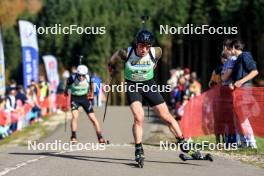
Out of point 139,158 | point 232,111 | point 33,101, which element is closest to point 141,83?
point 139,158

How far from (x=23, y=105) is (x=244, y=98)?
12442mm

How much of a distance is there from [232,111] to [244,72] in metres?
1.14

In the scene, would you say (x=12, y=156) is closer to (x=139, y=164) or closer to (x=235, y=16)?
(x=139, y=164)

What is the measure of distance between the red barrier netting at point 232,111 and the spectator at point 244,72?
0.19ft

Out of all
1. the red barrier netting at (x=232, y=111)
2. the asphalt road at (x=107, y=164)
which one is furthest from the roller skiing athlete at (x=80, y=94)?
the asphalt road at (x=107, y=164)

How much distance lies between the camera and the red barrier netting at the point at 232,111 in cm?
1203

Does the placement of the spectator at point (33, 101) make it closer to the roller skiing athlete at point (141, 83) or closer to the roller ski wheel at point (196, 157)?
the roller skiing athlete at point (141, 83)

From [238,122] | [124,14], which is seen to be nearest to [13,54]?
[124,14]

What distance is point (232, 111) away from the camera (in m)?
12.6

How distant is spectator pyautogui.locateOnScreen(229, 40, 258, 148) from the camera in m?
11.6

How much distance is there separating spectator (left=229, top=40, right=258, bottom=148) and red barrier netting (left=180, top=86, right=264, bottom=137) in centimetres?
6

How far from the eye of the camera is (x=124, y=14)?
57.1 meters

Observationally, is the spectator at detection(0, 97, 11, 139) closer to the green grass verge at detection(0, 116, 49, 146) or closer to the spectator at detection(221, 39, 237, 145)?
the green grass verge at detection(0, 116, 49, 146)

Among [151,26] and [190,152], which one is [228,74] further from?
[151,26]
